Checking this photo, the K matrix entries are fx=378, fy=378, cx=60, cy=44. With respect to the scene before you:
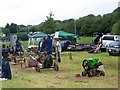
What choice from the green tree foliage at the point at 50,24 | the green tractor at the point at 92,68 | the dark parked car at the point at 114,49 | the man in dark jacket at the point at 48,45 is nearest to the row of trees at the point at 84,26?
the green tree foliage at the point at 50,24

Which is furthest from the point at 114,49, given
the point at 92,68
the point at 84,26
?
the point at 84,26

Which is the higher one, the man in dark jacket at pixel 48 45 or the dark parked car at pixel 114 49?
the man in dark jacket at pixel 48 45

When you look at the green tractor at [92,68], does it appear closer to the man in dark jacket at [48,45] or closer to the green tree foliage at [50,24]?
the man in dark jacket at [48,45]

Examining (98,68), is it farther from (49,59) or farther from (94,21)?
(94,21)

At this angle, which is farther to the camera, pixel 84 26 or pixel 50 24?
pixel 84 26

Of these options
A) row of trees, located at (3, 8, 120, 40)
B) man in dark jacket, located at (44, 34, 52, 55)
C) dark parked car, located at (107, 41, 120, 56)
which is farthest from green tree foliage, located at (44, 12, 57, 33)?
man in dark jacket, located at (44, 34, 52, 55)

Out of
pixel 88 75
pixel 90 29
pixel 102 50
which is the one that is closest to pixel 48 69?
pixel 88 75

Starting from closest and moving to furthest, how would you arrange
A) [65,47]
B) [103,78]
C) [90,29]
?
[103,78]
[65,47]
[90,29]

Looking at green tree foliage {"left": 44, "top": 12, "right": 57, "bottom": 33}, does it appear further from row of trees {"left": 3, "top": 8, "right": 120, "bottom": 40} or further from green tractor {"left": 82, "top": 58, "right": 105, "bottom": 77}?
green tractor {"left": 82, "top": 58, "right": 105, "bottom": 77}

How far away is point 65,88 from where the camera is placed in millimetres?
12297

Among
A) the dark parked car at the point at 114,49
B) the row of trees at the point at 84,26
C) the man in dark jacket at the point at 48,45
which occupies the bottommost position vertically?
the dark parked car at the point at 114,49

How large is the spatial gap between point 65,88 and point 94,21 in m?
94.7

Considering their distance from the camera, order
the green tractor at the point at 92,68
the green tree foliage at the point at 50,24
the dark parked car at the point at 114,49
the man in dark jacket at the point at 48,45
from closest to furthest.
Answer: the green tractor at the point at 92,68 → the man in dark jacket at the point at 48,45 → the dark parked car at the point at 114,49 → the green tree foliage at the point at 50,24

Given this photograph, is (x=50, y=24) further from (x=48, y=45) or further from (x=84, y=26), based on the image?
(x=48, y=45)
